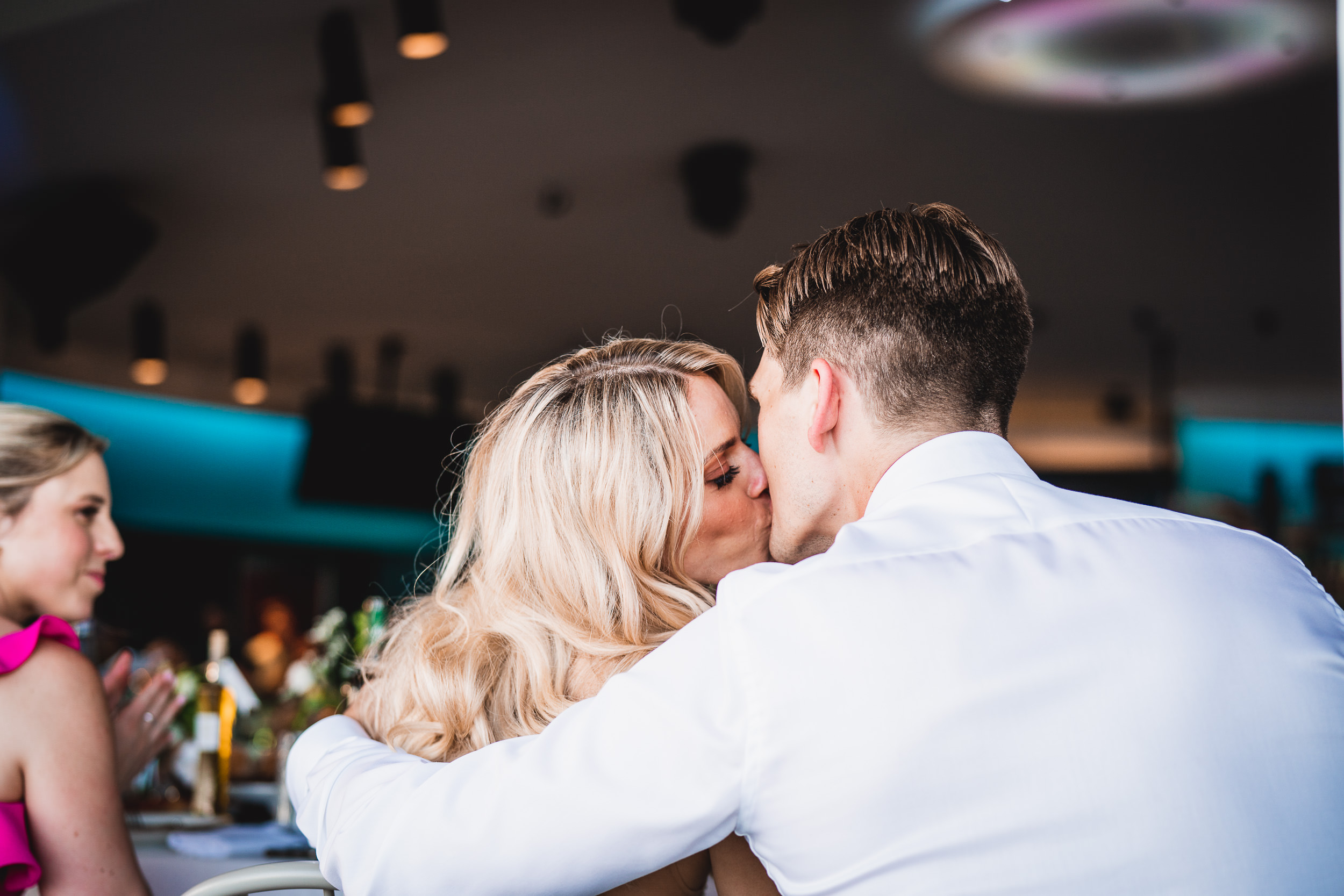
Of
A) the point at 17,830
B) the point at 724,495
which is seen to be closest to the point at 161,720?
the point at 17,830

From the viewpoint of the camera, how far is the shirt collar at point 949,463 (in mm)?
1132

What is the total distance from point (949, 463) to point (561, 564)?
673mm

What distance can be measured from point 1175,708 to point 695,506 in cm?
82

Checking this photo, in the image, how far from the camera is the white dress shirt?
917 mm

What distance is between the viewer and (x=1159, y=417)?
6754mm

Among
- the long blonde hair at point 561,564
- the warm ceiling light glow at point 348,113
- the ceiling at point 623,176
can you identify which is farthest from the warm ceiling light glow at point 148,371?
the long blonde hair at point 561,564

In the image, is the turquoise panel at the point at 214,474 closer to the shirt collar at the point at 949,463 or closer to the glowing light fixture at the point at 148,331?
the glowing light fixture at the point at 148,331

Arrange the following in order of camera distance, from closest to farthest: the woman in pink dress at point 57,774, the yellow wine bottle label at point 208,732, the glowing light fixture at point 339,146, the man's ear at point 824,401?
1. the man's ear at point 824,401
2. the woman in pink dress at point 57,774
3. the yellow wine bottle label at point 208,732
4. the glowing light fixture at point 339,146

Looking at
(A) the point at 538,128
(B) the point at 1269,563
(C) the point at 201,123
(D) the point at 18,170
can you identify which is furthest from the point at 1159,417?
(D) the point at 18,170

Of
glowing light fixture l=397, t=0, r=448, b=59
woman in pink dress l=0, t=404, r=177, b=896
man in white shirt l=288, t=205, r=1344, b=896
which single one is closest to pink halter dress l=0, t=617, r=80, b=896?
woman in pink dress l=0, t=404, r=177, b=896

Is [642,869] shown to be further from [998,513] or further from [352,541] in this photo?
[352,541]

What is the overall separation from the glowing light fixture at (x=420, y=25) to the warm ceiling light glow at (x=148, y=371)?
3.98m

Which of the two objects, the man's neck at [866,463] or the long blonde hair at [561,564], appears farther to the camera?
the long blonde hair at [561,564]

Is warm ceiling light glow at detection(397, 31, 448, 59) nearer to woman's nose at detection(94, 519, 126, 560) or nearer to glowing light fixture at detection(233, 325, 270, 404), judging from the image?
woman's nose at detection(94, 519, 126, 560)
